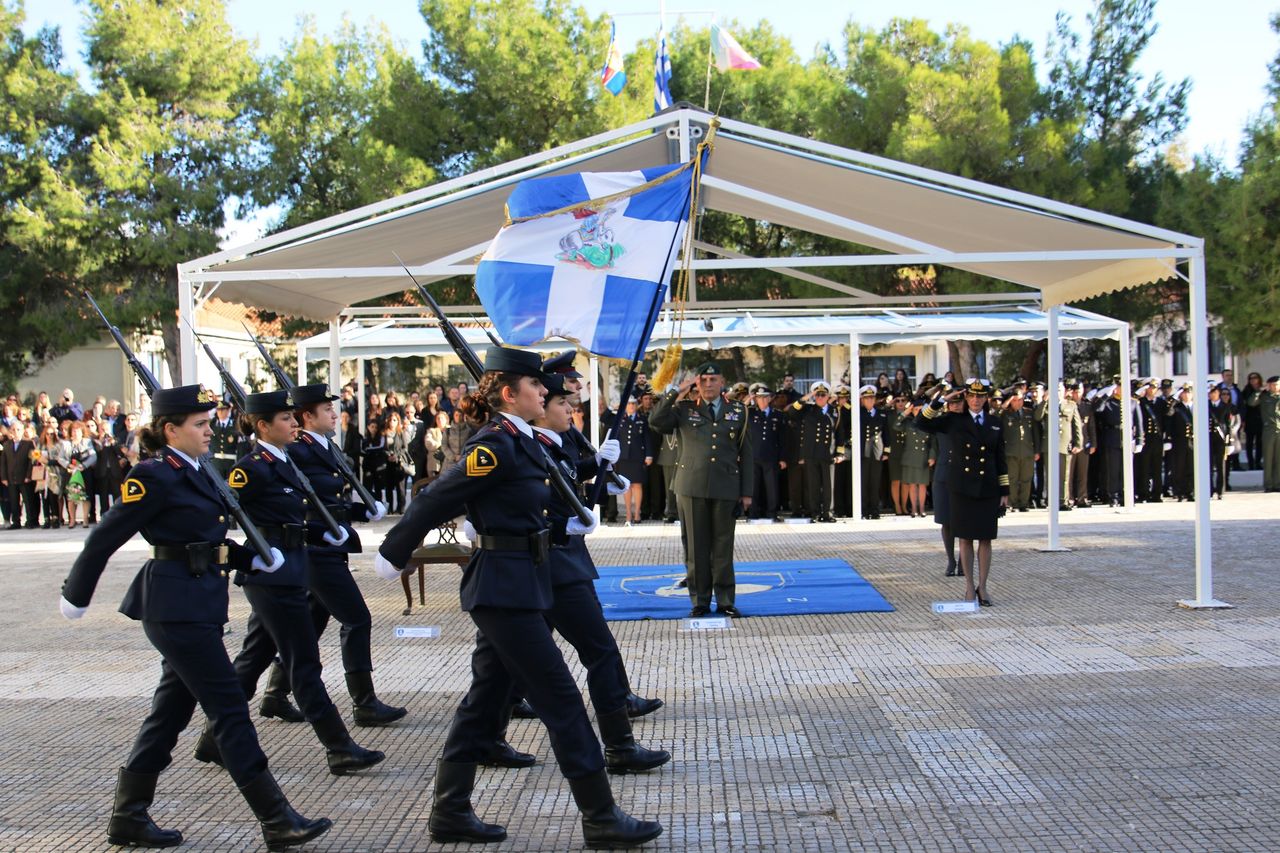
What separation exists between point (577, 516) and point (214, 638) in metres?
1.58

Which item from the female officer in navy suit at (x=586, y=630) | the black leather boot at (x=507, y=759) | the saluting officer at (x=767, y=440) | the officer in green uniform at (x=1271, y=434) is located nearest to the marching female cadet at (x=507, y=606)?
the female officer in navy suit at (x=586, y=630)

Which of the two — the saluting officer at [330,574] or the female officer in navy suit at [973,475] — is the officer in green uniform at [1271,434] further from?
the saluting officer at [330,574]

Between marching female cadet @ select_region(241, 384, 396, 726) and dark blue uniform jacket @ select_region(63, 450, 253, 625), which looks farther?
marching female cadet @ select_region(241, 384, 396, 726)

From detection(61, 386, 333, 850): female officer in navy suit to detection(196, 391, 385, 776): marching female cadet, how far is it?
83cm

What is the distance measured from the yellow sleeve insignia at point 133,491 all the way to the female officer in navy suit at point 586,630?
5.47ft

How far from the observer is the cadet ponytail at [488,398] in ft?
16.0

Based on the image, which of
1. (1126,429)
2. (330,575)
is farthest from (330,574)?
(1126,429)

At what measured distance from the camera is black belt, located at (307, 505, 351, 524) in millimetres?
6477

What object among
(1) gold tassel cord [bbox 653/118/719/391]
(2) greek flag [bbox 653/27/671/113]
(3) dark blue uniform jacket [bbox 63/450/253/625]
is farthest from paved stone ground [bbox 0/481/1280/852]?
(2) greek flag [bbox 653/27/671/113]

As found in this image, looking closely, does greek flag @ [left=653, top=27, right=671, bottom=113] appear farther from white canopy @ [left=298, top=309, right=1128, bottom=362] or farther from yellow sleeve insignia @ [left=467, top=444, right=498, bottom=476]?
yellow sleeve insignia @ [left=467, top=444, right=498, bottom=476]

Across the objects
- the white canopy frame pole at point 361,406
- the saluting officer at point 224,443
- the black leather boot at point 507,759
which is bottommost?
the black leather boot at point 507,759

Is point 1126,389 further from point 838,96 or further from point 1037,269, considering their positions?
point 838,96

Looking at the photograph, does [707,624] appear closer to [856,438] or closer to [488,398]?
[488,398]

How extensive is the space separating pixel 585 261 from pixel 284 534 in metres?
2.93
